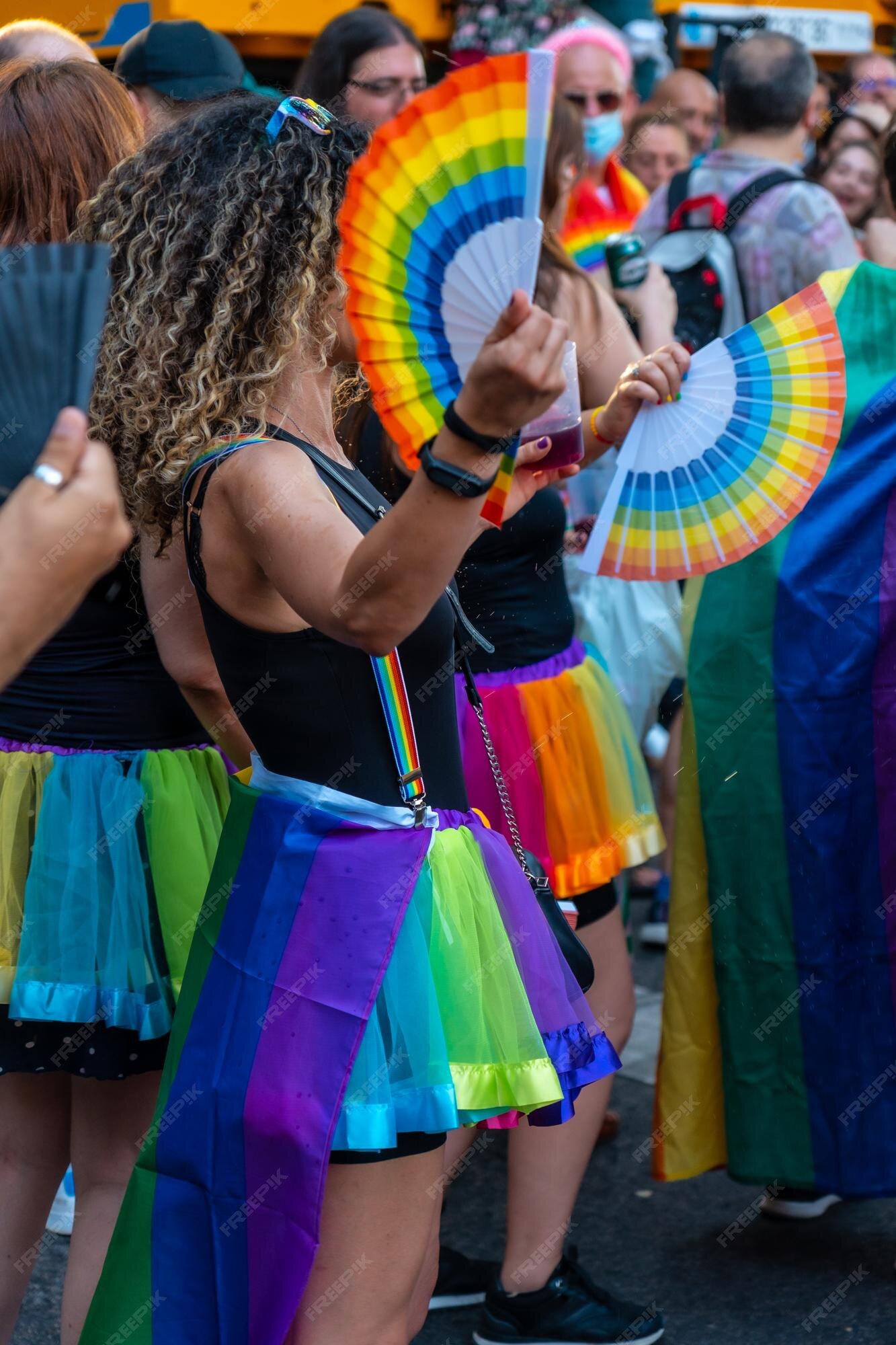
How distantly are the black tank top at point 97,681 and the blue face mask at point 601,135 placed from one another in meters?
3.83

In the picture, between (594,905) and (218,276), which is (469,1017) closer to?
(218,276)

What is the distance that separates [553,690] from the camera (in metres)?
2.72

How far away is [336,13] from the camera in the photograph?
618 cm

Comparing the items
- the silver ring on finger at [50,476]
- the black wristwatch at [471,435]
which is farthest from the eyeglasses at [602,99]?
the silver ring on finger at [50,476]

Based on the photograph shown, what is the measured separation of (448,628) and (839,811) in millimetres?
1156

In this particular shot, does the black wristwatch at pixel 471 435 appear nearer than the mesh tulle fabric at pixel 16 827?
Yes

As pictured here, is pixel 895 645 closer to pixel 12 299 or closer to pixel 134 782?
pixel 134 782

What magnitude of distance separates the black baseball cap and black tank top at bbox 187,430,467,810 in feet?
5.75

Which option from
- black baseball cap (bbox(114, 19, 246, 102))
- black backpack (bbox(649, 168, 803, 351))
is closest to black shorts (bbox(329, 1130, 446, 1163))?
black baseball cap (bbox(114, 19, 246, 102))

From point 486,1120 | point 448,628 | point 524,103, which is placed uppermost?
point 524,103

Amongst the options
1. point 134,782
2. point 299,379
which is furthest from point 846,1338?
point 299,379

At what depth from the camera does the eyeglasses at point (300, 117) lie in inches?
69.4

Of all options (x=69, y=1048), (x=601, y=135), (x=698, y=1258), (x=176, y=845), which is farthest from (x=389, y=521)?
(x=601, y=135)

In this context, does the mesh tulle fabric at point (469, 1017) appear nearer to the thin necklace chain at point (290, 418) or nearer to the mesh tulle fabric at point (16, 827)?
the thin necklace chain at point (290, 418)
